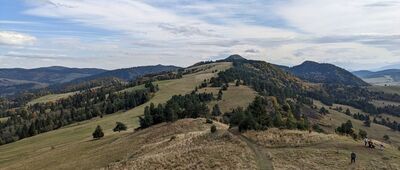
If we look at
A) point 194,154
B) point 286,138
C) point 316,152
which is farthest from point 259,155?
point 194,154

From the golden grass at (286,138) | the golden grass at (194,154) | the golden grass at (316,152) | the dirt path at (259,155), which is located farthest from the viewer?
the golden grass at (286,138)

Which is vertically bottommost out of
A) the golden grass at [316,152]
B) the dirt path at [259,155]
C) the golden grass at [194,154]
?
the golden grass at [194,154]

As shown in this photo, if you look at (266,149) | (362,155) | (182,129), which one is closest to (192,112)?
(182,129)

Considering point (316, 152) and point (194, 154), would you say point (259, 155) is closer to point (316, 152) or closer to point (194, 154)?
point (316, 152)

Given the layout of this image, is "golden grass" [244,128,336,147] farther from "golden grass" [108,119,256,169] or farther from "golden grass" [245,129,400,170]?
"golden grass" [108,119,256,169]

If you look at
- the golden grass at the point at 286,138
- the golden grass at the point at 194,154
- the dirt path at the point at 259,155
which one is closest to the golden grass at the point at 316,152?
the golden grass at the point at 286,138

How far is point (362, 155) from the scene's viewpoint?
190 feet

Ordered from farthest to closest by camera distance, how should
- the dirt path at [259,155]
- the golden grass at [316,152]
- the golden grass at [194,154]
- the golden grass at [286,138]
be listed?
1. the golden grass at [286,138]
2. the golden grass at [194,154]
3. the dirt path at [259,155]
4. the golden grass at [316,152]

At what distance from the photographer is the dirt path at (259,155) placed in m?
55.6

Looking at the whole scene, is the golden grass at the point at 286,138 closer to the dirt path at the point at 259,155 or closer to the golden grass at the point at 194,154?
the dirt path at the point at 259,155

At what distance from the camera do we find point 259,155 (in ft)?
201

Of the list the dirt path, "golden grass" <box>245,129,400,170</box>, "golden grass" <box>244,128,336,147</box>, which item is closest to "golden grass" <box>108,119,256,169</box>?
the dirt path

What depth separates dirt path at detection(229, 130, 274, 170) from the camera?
5558 cm

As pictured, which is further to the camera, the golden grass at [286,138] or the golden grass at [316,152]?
the golden grass at [286,138]
